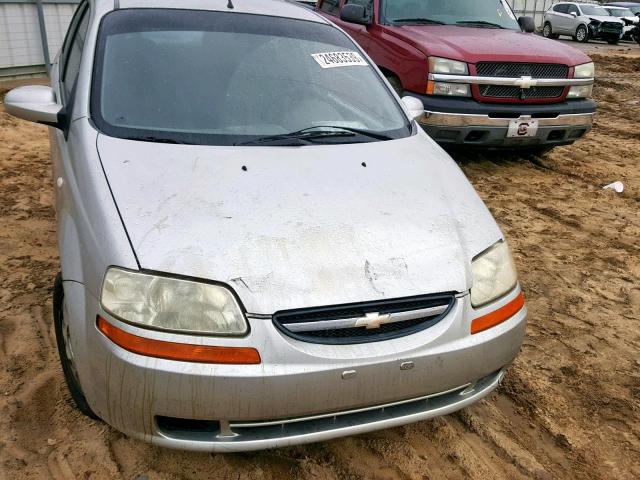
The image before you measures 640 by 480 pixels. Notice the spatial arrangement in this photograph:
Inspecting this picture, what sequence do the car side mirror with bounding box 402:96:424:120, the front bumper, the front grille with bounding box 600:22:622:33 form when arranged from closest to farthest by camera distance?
the front bumper → the car side mirror with bounding box 402:96:424:120 → the front grille with bounding box 600:22:622:33

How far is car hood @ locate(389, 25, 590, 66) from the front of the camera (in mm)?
5633

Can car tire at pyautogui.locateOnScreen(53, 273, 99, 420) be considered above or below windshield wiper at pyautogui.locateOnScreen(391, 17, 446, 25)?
below

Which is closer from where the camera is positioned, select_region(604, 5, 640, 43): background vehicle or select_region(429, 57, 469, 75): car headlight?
select_region(429, 57, 469, 75): car headlight

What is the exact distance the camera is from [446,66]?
18.3ft

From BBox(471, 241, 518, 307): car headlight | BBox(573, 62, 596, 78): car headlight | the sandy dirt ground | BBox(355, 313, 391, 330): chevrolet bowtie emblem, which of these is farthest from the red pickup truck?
BBox(355, 313, 391, 330): chevrolet bowtie emblem

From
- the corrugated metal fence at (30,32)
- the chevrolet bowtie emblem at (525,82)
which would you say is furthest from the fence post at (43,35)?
the chevrolet bowtie emblem at (525,82)

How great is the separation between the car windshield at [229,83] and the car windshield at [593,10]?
24.9 m

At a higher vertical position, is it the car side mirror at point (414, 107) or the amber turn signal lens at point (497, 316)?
the car side mirror at point (414, 107)

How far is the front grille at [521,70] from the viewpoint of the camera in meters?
5.66

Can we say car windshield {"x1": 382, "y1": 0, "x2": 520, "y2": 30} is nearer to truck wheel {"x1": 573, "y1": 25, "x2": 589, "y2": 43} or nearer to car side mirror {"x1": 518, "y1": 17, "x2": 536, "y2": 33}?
car side mirror {"x1": 518, "y1": 17, "x2": 536, "y2": 33}

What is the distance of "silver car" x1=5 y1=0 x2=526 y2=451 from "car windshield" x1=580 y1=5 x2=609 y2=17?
2528cm

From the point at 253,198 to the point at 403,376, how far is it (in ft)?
2.75

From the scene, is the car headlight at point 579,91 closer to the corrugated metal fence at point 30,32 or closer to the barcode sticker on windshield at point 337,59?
the barcode sticker on windshield at point 337,59

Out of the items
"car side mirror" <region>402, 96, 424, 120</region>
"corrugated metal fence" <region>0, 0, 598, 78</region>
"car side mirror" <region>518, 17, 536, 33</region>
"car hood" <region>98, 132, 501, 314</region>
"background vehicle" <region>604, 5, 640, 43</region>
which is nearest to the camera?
"car hood" <region>98, 132, 501, 314</region>
